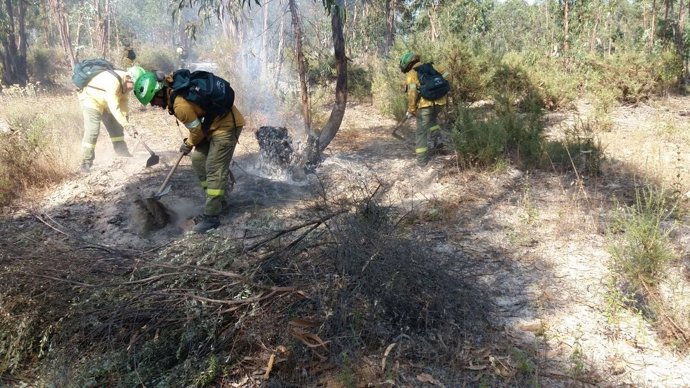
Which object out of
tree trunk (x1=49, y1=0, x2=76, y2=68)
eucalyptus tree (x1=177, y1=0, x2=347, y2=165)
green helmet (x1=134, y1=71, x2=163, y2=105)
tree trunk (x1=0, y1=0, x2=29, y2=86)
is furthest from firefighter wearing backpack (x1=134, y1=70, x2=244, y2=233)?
tree trunk (x1=0, y1=0, x2=29, y2=86)

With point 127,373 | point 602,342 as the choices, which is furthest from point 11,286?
point 602,342

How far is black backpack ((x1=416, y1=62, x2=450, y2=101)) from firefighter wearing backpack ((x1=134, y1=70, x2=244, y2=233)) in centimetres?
259

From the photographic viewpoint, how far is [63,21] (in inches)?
568

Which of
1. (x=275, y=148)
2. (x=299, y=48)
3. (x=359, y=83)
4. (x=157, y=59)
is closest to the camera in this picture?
(x=275, y=148)

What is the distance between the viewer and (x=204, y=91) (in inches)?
162

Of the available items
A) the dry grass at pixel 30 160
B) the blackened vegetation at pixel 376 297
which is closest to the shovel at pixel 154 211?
the dry grass at pixel 30 160

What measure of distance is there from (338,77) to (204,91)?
7.78 feet

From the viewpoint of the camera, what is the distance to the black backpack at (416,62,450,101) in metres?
6.18

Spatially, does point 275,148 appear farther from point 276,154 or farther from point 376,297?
point 376,297

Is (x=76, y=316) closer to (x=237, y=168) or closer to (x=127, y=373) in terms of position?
(x=127, y=373)

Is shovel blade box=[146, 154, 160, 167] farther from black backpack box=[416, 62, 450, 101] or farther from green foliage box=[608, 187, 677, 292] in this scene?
green foliage box=[608, 187, 677, 292]

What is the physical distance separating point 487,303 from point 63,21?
15.7 metres

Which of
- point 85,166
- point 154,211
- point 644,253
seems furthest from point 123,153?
point 644,253

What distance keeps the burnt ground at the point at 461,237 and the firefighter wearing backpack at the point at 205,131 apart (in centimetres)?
29
